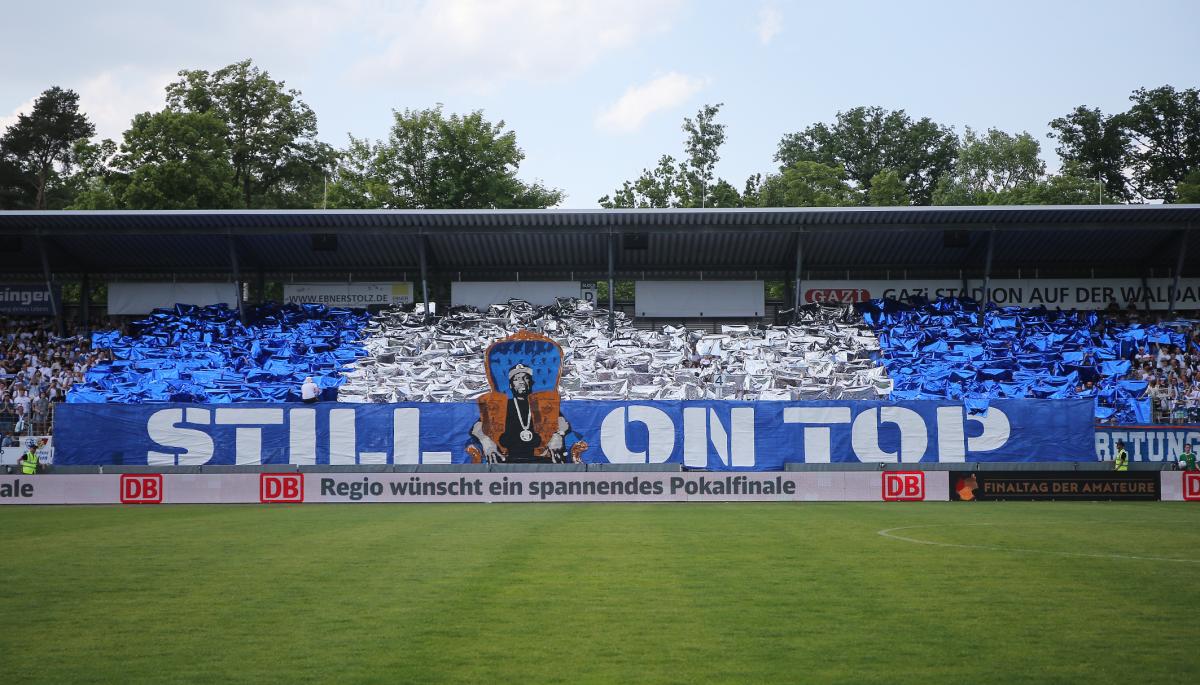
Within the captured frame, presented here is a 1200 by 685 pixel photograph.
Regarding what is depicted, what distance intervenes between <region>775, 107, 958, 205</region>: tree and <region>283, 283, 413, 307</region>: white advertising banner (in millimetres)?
51840

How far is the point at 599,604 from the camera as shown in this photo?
1277cm

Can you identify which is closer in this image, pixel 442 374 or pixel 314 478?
pixel 314 478

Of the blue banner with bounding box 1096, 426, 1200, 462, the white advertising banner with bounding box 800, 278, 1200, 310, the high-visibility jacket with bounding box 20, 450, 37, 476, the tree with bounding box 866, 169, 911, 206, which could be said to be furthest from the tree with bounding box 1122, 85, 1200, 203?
the high-visibility jacket with bounding box 20, 450, 37, 476

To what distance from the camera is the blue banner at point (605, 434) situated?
36.2 m

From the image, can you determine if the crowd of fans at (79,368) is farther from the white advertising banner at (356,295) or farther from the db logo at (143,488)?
the white advertising banner at (356,295)

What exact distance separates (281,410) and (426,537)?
18638 mm

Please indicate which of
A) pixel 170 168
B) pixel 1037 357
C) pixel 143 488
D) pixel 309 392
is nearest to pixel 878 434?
pixel 1037 357

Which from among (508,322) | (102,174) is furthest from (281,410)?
(102,174)

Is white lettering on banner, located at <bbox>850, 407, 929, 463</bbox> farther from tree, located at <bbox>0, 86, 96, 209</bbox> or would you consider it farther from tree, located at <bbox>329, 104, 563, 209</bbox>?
tree, located at <bbox>0, 86, 96, 209</bbox>

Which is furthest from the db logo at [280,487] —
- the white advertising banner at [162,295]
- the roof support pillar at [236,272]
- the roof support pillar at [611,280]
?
the white advertising banner at [162,295]

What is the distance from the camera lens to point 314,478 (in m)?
31.2

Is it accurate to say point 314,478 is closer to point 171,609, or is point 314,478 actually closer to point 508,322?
point 508,322

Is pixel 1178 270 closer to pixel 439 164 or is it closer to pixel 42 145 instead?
pixel 439 164

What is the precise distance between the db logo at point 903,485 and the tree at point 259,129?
169ft
